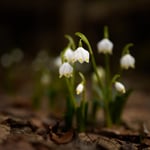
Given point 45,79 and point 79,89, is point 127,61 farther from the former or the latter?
point 45,79

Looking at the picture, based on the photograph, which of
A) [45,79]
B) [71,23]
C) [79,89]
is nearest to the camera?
[79,89]

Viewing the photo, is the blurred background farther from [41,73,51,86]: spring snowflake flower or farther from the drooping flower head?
the drooping flower head

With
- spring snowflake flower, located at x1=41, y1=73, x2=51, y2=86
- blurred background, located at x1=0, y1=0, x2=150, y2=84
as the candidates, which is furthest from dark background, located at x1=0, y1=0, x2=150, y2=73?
spring snowflake flower, located at x1=41, y1=73, x2=51, y2=86

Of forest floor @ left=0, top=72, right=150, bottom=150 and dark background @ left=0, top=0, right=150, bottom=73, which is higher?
dark background @ left=0, top=0, right=150, bottom=73

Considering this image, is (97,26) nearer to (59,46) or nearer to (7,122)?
(59,46)

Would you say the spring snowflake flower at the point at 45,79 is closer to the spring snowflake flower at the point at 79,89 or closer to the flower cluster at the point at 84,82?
the flower cluster at the point at 84,82

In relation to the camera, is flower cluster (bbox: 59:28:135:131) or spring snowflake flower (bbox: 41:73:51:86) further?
spring snowflake flower (bbox: 41:73:51:86)

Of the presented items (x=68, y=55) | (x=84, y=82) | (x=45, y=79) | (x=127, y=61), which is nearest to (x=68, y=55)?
(x=68, y=55)

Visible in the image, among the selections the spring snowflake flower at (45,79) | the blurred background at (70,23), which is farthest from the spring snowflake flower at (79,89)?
the blurred background at (70,23)

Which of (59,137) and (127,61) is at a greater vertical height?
(127,61)
